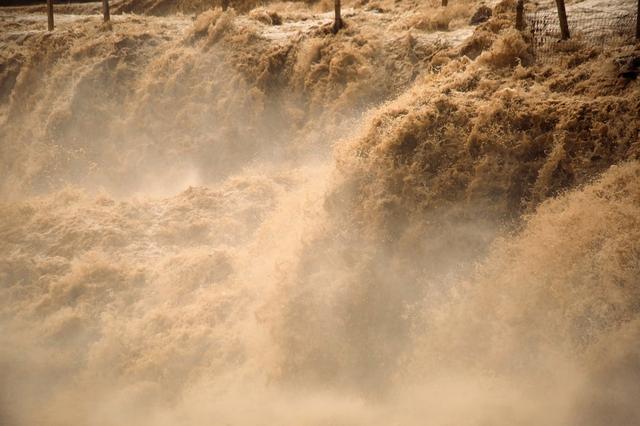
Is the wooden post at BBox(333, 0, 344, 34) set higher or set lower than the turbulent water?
higher

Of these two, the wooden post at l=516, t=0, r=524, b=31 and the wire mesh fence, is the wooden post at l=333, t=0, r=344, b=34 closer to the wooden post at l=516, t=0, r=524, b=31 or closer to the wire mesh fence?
the wooden post at l=516, t=0, r=524, b=31

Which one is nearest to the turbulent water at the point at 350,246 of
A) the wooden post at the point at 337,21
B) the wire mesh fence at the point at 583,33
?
the wooden post at the point at 337,21

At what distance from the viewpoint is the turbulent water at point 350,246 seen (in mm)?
4793

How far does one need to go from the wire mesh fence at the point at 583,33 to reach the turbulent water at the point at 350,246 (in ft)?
0.89

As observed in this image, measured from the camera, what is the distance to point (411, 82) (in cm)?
823

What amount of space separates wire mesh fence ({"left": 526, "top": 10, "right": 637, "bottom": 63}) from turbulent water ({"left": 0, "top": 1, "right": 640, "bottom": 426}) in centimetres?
27

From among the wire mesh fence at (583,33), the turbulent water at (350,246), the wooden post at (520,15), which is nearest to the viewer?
the turbulent water at (350,246)

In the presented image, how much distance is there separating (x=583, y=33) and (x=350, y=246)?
4.36 metres

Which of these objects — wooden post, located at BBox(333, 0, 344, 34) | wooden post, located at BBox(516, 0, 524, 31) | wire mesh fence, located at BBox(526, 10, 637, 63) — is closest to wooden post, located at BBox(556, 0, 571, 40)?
wire mesh fence, located at BBox(526, 10, 637, 63)

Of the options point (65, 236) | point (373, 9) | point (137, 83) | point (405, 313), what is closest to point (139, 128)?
point (137, 83)

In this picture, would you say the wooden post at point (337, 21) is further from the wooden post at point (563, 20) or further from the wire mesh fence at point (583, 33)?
the wooden post at point (563, 20)

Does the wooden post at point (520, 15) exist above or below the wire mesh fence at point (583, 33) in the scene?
above

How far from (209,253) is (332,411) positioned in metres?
3.20

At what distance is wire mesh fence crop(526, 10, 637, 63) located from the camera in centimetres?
672
